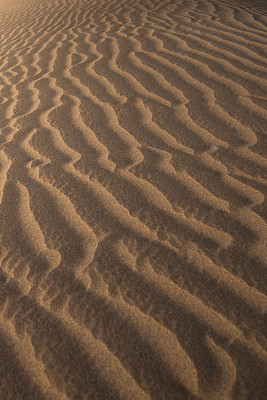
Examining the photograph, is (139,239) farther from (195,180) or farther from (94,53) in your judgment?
(94,53)

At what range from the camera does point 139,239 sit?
211 cm

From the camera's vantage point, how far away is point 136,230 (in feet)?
7.11

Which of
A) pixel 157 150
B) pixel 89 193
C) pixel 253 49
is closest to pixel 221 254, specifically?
pixel 89 193

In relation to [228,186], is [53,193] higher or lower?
higher

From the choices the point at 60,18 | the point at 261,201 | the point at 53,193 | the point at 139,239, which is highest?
the point at 60,18

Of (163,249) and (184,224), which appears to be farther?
(184,224)

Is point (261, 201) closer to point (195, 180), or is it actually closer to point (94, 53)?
point (195, 180)

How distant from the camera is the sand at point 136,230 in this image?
1558mm

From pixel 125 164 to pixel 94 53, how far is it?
2.76m

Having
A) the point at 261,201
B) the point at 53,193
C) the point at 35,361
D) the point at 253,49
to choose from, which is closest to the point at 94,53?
the point at 253,49

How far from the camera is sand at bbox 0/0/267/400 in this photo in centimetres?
156

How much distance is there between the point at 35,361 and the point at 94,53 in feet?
13.6

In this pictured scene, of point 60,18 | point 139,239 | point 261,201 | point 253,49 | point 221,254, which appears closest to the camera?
point 221,254

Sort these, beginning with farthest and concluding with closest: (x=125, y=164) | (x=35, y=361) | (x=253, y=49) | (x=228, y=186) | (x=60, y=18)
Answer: (x=60, y=18)
(x=253, y=49)
(x=125, y=164)
(x=228, y=186)
(x=35, y=361)
